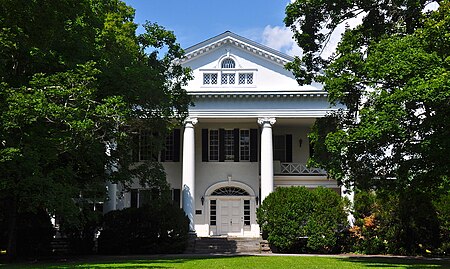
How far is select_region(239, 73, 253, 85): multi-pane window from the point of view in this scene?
32688mm

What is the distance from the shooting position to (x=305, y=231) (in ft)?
90.7

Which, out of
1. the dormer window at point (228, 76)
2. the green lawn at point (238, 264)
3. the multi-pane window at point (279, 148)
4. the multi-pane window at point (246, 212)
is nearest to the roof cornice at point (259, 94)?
the dormer window at point (228, 76)

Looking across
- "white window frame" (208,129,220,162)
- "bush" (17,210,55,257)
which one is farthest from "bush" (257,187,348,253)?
"bush" (17,210,55,257)

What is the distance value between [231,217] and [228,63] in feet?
29.7

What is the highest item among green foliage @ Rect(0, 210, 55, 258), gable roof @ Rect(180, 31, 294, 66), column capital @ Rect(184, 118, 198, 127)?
gable roof @ Rect(180, 31, 294, 66)

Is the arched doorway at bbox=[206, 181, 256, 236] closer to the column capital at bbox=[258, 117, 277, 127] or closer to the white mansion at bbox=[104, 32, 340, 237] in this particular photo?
the white mansion at bbox=[104, 32, 340, 237]

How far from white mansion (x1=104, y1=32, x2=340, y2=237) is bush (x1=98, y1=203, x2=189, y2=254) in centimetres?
368

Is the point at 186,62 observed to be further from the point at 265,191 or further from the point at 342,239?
the point at 342,239

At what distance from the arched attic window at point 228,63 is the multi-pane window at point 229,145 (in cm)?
399

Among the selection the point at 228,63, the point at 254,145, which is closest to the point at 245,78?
the point at 228,63

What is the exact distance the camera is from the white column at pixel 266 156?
31.5 m

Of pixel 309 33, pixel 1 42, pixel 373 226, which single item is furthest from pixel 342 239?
pixel 1 42

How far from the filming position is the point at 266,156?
31.8m

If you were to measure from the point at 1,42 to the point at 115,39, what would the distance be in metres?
6.82
